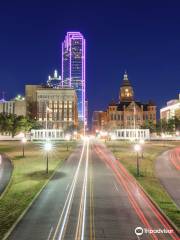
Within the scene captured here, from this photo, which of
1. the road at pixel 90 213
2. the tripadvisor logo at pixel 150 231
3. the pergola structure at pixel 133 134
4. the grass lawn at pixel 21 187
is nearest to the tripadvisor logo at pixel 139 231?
the tripadvisor logo at pixel 150 231

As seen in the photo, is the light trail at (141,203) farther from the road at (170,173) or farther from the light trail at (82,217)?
the light trail at (82,217)

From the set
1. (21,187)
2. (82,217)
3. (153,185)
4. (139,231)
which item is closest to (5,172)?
(21,187)

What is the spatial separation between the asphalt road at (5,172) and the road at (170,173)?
20824 mm

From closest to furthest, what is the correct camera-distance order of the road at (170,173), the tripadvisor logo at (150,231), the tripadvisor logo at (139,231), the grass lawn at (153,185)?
the tripadvisor logo at (139,231) < the tripadvisor logo at (150,231) < the grass lawn at (153,185) < the road at (170,173)

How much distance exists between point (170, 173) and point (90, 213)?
97.6ft

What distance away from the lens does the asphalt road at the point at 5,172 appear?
4565 centimetres

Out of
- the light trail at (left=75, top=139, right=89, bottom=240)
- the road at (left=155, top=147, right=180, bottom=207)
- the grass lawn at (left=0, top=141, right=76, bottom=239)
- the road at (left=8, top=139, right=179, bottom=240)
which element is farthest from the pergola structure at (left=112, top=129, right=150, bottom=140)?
the light trail at (left=75, top=139, right=89, bottom=240)

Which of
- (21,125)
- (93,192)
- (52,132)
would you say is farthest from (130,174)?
(52,132)

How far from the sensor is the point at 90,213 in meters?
28.2

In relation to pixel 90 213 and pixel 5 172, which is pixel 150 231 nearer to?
pixel 90 213

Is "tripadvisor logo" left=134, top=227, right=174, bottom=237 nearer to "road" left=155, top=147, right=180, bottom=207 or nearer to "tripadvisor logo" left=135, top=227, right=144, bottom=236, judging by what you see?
"tripadvisor logo" left=135, top=227, right=144, bottom=236

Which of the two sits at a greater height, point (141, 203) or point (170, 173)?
point (170, 173)

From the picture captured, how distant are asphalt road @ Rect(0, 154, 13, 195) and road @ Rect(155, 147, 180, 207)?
2082cm

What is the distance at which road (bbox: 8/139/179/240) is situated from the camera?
76.0 ft
